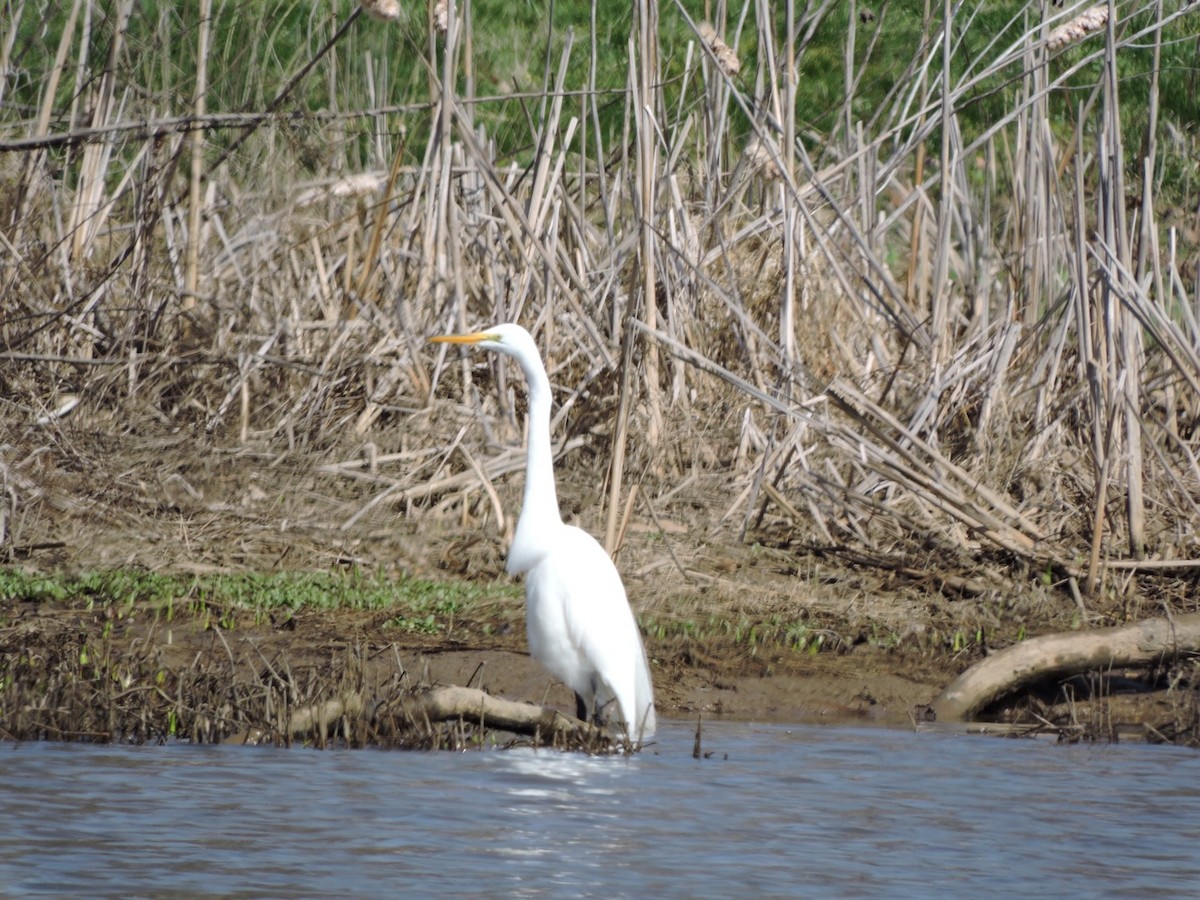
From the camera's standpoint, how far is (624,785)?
17.3ft

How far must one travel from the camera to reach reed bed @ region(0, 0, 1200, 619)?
7.73 metres

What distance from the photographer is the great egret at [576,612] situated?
5.97 meters

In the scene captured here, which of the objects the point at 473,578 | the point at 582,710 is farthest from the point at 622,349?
the point at 582,710

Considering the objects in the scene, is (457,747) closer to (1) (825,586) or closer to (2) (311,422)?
(1) (825,586)

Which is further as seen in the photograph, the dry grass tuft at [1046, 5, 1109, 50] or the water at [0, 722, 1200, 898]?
the dry grass tuft at [1046, 5, 1109, 50]

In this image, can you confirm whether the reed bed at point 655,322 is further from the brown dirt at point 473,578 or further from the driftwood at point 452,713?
the driftwood at point 452,713

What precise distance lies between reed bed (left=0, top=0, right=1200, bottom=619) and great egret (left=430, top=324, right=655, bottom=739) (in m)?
1.24

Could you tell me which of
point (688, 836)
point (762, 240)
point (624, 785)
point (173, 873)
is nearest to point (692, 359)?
point (762, 240)

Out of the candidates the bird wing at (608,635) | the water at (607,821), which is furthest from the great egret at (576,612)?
the water at (607,821)

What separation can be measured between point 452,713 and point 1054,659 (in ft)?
7.60

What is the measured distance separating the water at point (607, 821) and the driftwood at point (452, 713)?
8 cm

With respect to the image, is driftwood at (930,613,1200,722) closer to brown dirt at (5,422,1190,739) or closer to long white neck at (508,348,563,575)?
brown dirt at (5,422,1190,739)

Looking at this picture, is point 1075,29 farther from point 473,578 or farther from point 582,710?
point 582,710

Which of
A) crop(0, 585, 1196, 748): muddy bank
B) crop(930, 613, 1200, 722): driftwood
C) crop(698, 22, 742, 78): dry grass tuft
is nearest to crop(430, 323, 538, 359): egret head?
crop(0, 585, 1196, 748): muddy bank
